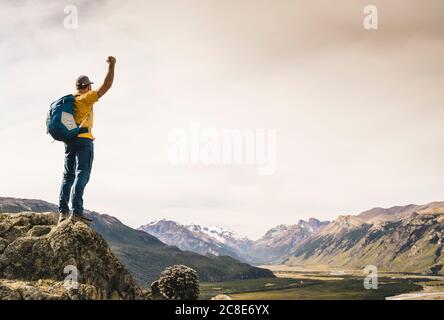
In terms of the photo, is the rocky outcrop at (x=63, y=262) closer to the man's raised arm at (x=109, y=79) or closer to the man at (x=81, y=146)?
the man at (x=81, y=146)

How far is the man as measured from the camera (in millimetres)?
15688

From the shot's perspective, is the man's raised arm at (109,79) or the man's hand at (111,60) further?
the man's raised arm at (109,79)

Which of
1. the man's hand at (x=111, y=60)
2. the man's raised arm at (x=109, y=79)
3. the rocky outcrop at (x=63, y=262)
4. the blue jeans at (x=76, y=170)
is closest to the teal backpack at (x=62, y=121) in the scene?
the blue jeans at (x=76, y=170)

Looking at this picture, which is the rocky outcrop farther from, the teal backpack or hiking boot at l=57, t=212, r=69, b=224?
the teal backpack

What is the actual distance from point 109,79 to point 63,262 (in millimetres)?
6986

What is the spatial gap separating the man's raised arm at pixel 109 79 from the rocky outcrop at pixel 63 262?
5.24 m

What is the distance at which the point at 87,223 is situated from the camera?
16.9 meters

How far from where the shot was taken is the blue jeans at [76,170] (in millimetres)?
15742

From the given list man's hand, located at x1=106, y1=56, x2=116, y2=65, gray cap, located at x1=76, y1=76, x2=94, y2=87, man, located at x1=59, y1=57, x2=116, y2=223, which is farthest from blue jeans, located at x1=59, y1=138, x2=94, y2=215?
man's hand, located at x1=106, y1=56, x2=116, y2=65
